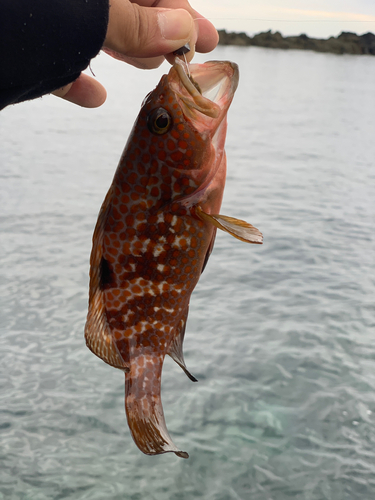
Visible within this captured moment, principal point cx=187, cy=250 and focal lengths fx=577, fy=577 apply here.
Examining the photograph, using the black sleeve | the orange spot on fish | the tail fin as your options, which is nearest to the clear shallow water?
the tail fin

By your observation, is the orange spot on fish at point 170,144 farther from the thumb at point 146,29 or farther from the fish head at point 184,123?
the thumb at point 146,29

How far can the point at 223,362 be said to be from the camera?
5.98m

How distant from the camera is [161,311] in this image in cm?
192

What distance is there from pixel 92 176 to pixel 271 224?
4.71m

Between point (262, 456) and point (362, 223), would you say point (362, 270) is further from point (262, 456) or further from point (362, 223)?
point (262, 456)

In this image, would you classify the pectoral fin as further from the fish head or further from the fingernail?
the fingernail

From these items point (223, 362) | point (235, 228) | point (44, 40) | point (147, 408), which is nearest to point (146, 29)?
point (44, 40)

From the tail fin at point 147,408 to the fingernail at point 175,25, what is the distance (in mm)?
1085

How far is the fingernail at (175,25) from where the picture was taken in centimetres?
195

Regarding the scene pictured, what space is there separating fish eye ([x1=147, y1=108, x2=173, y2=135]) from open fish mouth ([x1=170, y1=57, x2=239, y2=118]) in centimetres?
7

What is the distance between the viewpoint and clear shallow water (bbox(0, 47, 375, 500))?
4.51m

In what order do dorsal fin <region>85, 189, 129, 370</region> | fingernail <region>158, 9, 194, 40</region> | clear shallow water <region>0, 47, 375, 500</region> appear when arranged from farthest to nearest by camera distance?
clear shallow water <region>0, 47, 375, 500</region> → fingernail <region>158, 9, 194, 40</region> → dorsal fin <region>85, 189, 129, 370</region>

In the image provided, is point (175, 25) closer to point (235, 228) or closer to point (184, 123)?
point (184, 123)

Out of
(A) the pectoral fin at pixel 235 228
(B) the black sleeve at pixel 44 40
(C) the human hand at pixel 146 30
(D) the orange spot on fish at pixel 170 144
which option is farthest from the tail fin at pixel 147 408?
(C) the human hand at pixel 146 30
